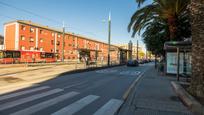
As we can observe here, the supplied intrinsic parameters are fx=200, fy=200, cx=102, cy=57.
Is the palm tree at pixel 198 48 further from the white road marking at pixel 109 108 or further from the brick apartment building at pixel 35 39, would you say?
the brick apartment building at pixel 35 39

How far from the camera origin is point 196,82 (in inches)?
305

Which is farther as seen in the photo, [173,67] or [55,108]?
[173,67]

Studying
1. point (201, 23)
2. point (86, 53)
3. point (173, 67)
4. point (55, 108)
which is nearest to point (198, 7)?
point (201, 23)

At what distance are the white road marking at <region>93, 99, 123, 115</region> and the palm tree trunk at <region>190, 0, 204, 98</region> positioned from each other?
311 centimetres

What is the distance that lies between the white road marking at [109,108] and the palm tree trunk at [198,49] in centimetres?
311

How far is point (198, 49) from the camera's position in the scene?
7742 millimetres

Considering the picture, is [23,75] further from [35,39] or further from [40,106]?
[35,39]

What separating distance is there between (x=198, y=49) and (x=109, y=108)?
427 cm

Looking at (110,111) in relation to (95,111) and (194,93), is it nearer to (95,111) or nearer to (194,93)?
(95,111)

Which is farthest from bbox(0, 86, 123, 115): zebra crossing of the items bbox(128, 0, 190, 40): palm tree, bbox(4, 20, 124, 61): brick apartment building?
bbox(4, 20, 124, 61): brick apartment building

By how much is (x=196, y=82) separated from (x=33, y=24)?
50.9 meters

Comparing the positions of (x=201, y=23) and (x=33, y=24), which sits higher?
(x=33, y=24)

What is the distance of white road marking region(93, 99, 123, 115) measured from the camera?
225 inches

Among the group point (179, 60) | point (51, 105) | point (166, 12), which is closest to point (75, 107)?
point (51, 105)
